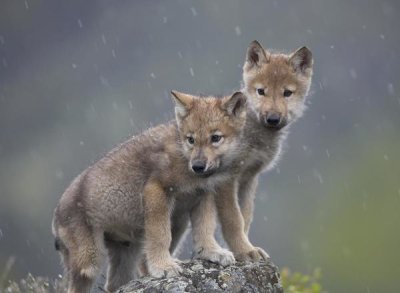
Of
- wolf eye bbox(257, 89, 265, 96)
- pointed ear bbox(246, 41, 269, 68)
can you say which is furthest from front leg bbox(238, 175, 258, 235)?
pointed ear bbox(246, 41, 269, 68)

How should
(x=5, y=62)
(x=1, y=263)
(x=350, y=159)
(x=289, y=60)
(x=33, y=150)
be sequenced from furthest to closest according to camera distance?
(x=5, y=62) → (x=33, y=150) → (x=350, y=159) → (x=1, y=263) → (x=289, y=60)

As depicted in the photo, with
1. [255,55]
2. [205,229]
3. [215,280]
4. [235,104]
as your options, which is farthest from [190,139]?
[255,55]

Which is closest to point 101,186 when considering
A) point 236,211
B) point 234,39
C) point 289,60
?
point 236,211

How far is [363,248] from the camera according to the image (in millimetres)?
61594

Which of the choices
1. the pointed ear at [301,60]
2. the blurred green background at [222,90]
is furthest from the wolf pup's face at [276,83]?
the blurred green background at [222,90]

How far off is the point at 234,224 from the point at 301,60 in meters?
2.38

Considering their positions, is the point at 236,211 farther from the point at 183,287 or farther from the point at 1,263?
the point at 1,263

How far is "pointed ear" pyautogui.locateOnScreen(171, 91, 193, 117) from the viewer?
10.9 m

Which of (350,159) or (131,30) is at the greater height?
(131,30)

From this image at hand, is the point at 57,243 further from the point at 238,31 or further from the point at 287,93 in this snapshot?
the point at 238,31

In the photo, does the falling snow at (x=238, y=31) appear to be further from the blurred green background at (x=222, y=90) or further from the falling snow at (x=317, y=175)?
the falling snow at (x=317, y=175)

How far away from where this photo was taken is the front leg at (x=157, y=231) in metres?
10.5

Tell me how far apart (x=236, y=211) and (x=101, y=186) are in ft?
4.42

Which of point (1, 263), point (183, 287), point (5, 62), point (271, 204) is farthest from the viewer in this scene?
point (5, 62)
